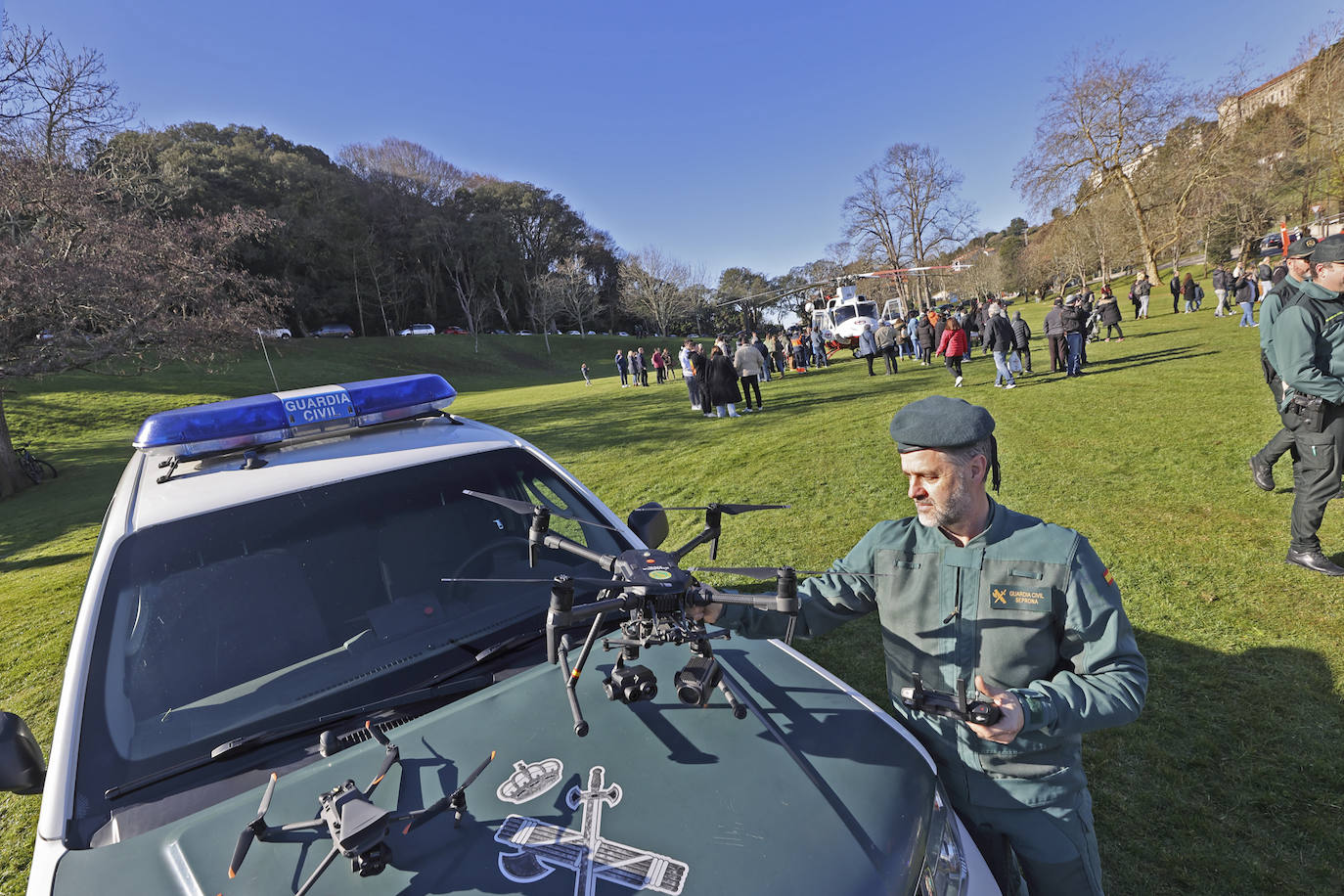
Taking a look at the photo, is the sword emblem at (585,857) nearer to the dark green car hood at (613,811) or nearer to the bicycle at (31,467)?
the dark green car hood at (613,811)

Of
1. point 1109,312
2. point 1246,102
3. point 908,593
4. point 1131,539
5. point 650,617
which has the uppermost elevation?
point 1246,102

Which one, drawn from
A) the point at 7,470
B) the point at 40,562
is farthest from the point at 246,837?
the point at 7,470

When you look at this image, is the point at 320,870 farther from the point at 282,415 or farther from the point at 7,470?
the point at 7,470

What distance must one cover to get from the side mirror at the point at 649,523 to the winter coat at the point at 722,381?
36.0 ft

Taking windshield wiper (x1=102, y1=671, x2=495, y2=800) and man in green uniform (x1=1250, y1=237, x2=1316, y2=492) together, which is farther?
man in green uniform (x1=1250, y1=237, x2=1316, y2=492)

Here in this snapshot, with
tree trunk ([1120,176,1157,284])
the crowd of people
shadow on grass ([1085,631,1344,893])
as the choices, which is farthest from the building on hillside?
shadow on grass ([1085,631,1344,893])

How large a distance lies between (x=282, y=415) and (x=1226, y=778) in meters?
4.67

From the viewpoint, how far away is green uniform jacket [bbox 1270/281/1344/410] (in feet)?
12.3

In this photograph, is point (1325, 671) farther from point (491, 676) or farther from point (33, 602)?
point (33, 602)

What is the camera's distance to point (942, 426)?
1787 mm

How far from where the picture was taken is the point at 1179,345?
15773mm

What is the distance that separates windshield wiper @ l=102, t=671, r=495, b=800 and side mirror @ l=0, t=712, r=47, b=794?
0.26 m

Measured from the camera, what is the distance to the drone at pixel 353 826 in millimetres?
1363

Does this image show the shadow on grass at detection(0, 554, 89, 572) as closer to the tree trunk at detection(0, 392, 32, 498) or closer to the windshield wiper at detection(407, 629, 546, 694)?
the tree trunk at detection(0, 392, 32, 498)
